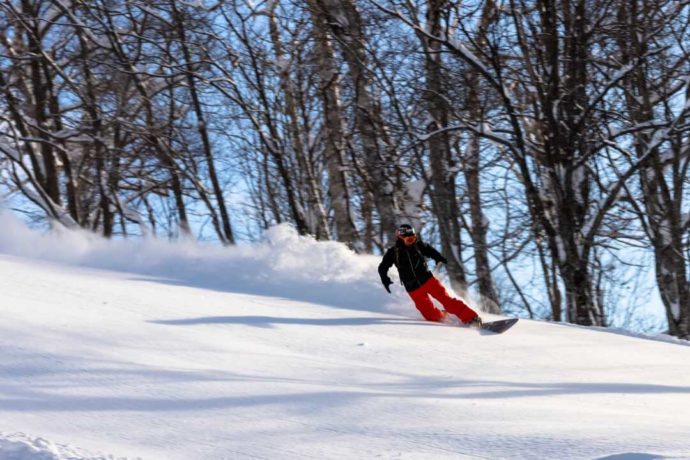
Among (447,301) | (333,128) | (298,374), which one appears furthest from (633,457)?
(333,128)

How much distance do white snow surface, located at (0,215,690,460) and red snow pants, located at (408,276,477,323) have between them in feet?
0.68

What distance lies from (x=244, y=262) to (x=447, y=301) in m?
3.29

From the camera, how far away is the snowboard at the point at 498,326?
881 centimetres

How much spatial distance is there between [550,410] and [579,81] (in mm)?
10677

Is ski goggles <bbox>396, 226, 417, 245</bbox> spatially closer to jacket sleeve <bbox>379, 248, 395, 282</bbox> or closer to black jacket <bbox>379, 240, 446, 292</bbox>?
black jacket <bbox>379, 240, 446, 292</bbox>

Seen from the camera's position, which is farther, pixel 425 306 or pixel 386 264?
Result: pixel 386 264

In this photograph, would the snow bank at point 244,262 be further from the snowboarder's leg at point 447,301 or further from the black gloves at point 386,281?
the snowboarder's leg at point 447,301

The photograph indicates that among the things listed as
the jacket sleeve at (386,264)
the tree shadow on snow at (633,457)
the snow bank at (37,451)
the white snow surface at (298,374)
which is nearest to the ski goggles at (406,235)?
the jacket sleeve at (386,264)

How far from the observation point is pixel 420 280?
9.05 metres

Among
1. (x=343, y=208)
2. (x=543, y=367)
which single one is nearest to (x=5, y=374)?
(x=543, y=367)

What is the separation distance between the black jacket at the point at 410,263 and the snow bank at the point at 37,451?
17.5 ft

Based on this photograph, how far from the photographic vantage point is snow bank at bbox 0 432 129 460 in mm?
4121

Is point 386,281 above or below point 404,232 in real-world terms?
below

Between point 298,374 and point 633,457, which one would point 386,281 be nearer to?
point 298,374
